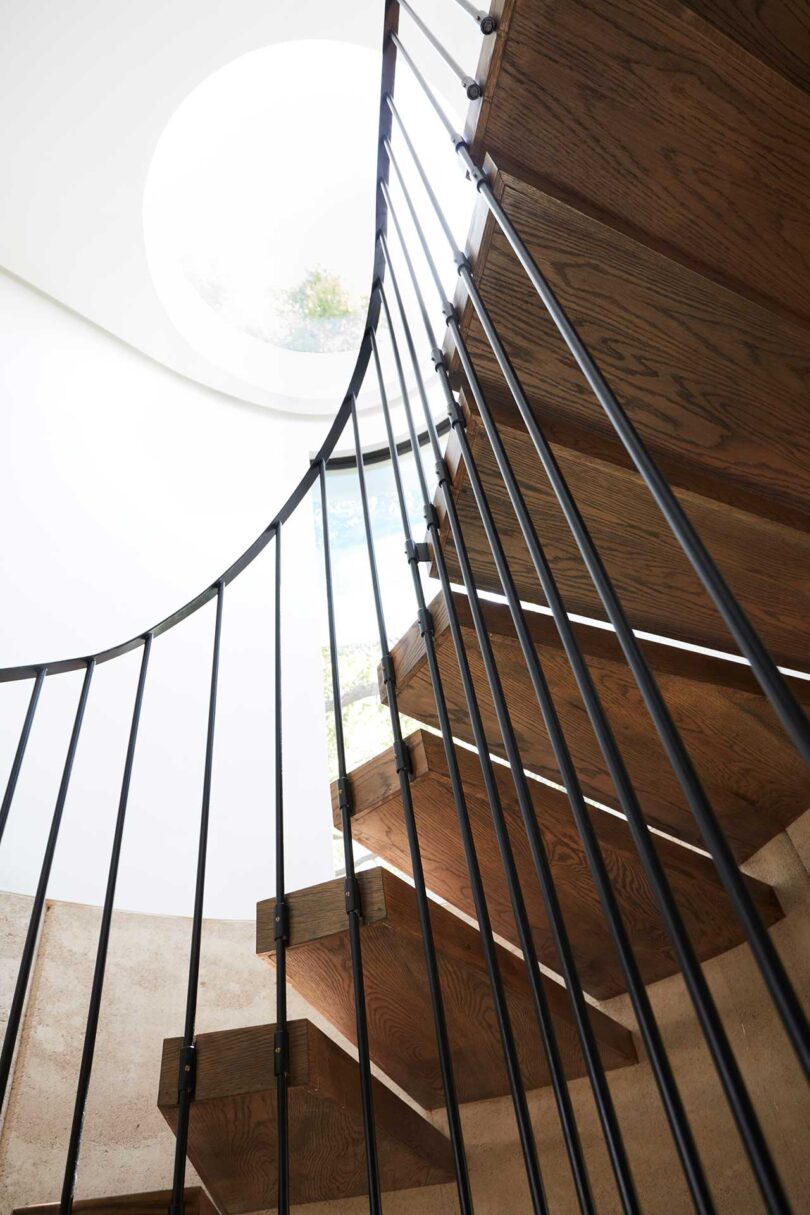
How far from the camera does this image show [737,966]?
1.75m

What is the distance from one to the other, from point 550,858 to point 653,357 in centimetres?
99

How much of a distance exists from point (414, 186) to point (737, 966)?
19.9 ft

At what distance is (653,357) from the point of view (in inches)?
57.2


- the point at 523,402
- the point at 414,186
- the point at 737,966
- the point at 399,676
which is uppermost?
the point at 414,186

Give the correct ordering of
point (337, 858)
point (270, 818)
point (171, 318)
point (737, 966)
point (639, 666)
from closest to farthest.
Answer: point (639, 666)
point (737, 966)
point (270, 818)
point (337, 858)
point (171, 318)

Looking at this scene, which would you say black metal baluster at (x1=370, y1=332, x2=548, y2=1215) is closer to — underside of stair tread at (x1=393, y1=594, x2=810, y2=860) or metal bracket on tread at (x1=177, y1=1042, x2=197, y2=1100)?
underside of stair tread at (x1=393, y1=594, x2=810, y2=860)

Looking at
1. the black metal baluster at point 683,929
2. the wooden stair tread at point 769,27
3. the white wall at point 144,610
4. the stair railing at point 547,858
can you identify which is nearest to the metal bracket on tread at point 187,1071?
the stair railing at point 547,858

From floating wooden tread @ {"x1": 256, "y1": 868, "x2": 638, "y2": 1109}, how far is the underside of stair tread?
39 centimetres

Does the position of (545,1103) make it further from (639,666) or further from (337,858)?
(337,858)

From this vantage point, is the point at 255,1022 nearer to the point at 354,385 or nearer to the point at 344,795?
the point at 344,795

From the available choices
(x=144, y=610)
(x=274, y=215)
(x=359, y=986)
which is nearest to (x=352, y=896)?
(x=359, y=986)

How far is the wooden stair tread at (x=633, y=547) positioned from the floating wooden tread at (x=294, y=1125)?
942 millimetres

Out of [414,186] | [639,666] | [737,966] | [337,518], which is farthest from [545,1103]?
[414,186]

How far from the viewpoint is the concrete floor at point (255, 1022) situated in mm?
1628
